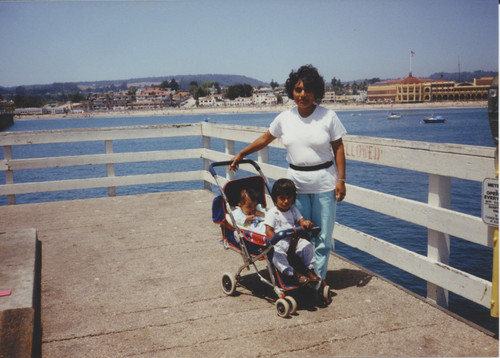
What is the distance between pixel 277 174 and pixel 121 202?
3388mm

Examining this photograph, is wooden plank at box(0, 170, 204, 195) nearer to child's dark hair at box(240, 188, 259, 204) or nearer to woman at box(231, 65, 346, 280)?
child's dark hair at box(240, 188, 259, 204)

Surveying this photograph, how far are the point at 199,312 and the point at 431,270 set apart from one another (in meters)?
1.84

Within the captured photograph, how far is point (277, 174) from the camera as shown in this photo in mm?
5672

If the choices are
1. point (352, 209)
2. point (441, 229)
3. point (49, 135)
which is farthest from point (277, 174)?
point (352, 209)

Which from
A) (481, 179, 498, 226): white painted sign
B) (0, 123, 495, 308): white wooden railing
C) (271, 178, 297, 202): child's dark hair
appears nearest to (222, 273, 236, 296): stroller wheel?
(271, 178, 297, 202): child's dark hair

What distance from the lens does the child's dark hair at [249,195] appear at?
159 inches

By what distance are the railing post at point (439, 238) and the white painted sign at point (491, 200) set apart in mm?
939

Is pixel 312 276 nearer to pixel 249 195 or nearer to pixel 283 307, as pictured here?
pixel 283 307

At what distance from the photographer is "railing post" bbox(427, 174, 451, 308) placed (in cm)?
346

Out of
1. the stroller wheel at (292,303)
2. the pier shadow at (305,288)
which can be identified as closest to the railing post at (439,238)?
the pier shadow at (305,288)

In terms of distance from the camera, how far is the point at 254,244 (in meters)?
3.67

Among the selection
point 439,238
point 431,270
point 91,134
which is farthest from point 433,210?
point 91,134

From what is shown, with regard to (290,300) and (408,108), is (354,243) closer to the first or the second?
(290,300)

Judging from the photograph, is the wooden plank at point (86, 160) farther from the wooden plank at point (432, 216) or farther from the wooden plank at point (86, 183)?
the wooden plank at point (432, 216)
